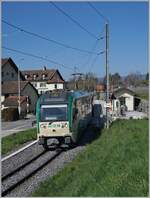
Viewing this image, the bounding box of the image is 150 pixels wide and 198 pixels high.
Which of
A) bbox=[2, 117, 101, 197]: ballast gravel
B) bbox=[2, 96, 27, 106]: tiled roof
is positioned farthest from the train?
bbox=[2, 96, 27, 106]: tiled roof

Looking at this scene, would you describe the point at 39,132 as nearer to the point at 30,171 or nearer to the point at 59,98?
the point at 59,98

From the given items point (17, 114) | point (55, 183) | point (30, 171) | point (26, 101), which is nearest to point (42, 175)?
point (30, 171)

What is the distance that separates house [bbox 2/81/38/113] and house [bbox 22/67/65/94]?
20.8 m

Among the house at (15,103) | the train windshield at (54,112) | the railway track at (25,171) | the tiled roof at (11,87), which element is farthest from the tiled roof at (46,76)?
the railway track at (25,171)

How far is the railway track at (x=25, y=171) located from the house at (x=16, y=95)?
163ft

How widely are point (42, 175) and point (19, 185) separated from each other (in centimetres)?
164

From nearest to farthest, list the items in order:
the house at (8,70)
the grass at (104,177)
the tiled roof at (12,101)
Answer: the grass at (104,177), the tiled roof at (12,101), the house at (8,70)

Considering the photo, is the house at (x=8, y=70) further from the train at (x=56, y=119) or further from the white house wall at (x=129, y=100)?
the train at (x=56, y=119)

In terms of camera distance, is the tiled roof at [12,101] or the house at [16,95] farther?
the house at [16,95]

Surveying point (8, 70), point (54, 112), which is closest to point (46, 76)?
point (8, 70)

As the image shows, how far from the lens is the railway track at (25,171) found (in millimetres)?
13273

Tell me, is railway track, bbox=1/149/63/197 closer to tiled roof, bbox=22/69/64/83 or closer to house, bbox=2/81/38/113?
house, bbox=2/81/38/113

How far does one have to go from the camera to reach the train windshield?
21016 mm

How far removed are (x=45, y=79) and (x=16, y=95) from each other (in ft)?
95.5
